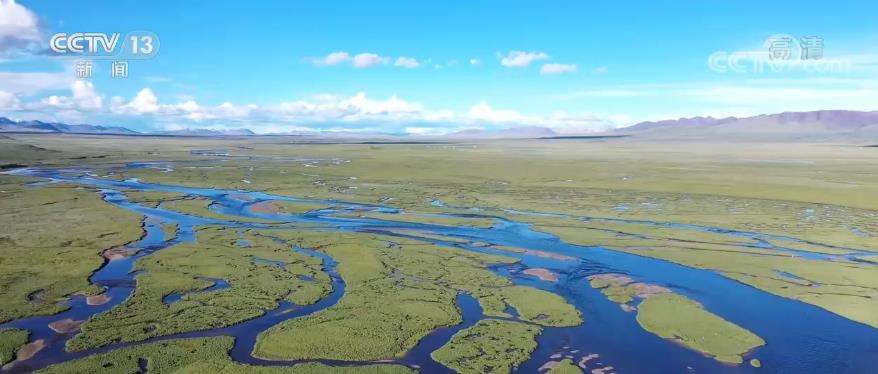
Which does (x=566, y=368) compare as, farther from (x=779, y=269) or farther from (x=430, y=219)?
(x=430, y=219)

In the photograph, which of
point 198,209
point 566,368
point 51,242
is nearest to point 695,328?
point 566,368

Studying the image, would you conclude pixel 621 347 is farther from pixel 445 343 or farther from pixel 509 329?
pixel 445 343

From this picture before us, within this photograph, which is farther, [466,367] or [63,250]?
[63,250]

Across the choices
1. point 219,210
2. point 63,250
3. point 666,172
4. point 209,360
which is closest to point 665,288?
point 209,360

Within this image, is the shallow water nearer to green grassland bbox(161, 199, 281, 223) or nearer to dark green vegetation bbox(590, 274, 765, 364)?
dark green vegetation bbox(590, 274, 765, 364)

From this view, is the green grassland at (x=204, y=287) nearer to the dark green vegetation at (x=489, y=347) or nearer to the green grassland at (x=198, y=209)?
the dark green vegetation at (x=489, y=347)

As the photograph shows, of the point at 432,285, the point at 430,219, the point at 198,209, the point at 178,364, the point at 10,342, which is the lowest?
the point at 178,364
